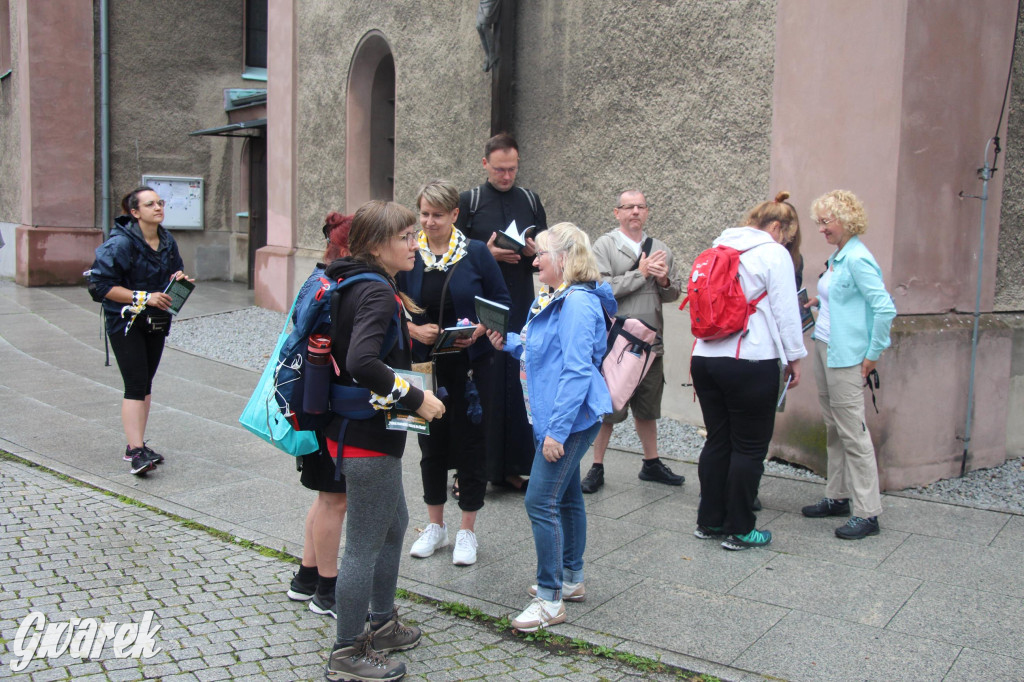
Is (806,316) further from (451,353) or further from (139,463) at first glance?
(139,463)

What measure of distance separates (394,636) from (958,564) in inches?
110

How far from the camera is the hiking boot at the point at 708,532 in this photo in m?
4.71

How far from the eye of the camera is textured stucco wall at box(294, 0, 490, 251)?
9.45 m

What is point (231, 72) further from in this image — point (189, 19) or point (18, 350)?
point (18, 350)

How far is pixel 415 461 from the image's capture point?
6.38 metres

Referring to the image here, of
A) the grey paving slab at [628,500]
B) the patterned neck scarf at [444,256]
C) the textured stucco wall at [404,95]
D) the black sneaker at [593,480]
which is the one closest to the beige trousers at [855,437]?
the grey paving slab at [628,500]

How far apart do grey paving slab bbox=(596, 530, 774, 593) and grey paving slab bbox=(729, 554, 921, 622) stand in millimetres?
75

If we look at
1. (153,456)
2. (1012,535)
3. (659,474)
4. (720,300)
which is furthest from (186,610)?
(1012,535)

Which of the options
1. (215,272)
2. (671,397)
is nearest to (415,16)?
Result: (671,397)

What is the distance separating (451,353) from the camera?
4547mm

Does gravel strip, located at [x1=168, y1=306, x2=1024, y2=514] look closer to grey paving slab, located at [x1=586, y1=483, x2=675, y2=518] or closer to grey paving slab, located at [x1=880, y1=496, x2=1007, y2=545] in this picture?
grey paving slab, located at [x1=880, y1=496, x2=1007, y2=545]

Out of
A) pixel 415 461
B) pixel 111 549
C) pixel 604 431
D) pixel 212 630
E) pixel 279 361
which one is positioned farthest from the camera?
pixel 415 461

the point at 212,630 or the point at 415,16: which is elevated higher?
the point at 415,16

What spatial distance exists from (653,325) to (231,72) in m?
15.0
